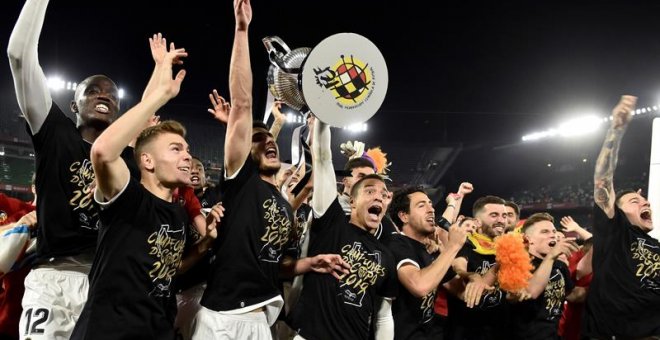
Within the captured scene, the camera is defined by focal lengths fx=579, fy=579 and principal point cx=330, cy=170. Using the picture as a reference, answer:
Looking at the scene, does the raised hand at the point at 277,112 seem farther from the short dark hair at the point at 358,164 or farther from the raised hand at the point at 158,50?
the raised hand at the point at 158,50

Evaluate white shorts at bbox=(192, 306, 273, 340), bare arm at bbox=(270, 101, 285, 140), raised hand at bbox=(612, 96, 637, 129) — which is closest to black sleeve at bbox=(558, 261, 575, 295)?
raised hand at bbox=(612, 96, 637, 129)

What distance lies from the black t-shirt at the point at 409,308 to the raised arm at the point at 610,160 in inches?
89.3

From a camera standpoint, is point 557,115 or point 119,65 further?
point 557,115

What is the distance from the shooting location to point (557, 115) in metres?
25.8

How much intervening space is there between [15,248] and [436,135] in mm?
27862

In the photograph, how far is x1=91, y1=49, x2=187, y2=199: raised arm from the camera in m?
2.48

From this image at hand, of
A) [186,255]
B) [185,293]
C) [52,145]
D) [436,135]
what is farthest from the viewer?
[436,135]

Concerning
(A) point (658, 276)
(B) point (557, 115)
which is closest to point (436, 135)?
(B) point (557, 115)

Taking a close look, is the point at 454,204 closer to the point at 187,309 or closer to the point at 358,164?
the point at 358,164

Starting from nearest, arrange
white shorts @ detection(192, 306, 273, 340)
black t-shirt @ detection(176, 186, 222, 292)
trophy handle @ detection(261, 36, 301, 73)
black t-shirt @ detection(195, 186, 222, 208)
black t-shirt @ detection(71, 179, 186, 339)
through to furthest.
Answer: black t-shirt @ detection(71, 179, 186, 339) < white shorts @ detection(192, 306, 273, 340) < black t-shirt @ detection(176, 186, 222, 292) < trophy handle @ detection(261, 36, 301, 73) < black t-shirt @ detection(195, 186, 222, 208)

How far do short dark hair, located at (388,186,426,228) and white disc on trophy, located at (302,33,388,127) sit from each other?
1076 millimetres

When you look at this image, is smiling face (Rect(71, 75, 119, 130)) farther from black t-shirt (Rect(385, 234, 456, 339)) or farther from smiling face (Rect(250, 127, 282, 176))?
black t-shirt (Rect(385, 234, 456, 339))

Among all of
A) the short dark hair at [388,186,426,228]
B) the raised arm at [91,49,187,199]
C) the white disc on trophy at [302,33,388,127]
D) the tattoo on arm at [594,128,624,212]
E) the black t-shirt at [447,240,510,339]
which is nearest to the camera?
the raised arm at [91,49,187,199]

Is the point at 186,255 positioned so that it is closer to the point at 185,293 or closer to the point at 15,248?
the point at 185,293
